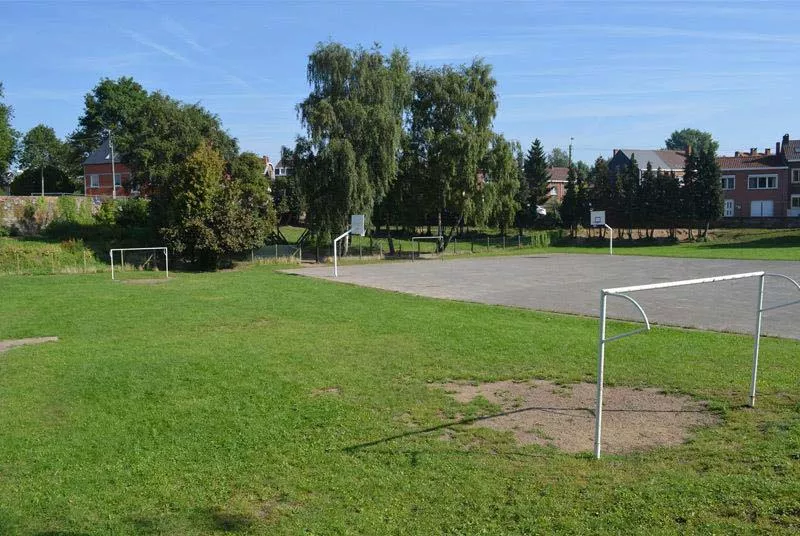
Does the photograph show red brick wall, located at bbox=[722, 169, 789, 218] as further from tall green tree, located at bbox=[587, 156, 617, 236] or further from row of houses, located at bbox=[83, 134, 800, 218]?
tall green tree, located at bbox=[587, 156, 617, 236]

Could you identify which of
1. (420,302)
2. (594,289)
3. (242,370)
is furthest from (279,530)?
(594,289)

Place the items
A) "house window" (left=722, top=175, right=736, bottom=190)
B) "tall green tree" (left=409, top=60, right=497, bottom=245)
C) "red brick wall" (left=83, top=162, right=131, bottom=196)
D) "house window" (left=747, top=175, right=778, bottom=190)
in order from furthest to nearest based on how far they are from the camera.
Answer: "red brick wall" (left=83, top=162, right=131, bottom=196)
"house window" (left=722, top=175, right=736, bottom=190)
"house window" (left=747, top=175, right=778, bottom=190)
"tall green tree" (left=409, top=60, right=497, bottom=245)

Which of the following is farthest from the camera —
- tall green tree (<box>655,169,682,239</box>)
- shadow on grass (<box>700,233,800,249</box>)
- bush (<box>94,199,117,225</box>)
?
tall green tree (<box>655,169,682,239</box>)

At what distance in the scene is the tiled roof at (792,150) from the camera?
2739 inches

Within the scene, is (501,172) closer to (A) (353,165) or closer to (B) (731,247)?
(A) (353,165)

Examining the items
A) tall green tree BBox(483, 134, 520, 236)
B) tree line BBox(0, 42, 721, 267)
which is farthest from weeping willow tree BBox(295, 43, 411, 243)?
tall green tree BBox(483, 134, 520, 236)

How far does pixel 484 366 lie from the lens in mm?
11469

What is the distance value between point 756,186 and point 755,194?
883 mm

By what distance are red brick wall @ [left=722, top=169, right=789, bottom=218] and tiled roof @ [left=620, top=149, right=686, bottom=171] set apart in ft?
33.8

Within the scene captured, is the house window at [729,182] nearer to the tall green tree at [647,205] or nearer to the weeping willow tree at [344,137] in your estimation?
the tall green tree at [647,205]

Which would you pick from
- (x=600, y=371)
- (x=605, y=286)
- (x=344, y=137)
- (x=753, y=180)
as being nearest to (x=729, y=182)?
(x=753, y=180)

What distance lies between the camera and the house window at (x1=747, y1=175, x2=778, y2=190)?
70.7m

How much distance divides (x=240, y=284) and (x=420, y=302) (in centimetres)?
918

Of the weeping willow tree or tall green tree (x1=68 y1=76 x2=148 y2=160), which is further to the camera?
tall green tree (x1=68 y1=76 x2=148 y2=160)
